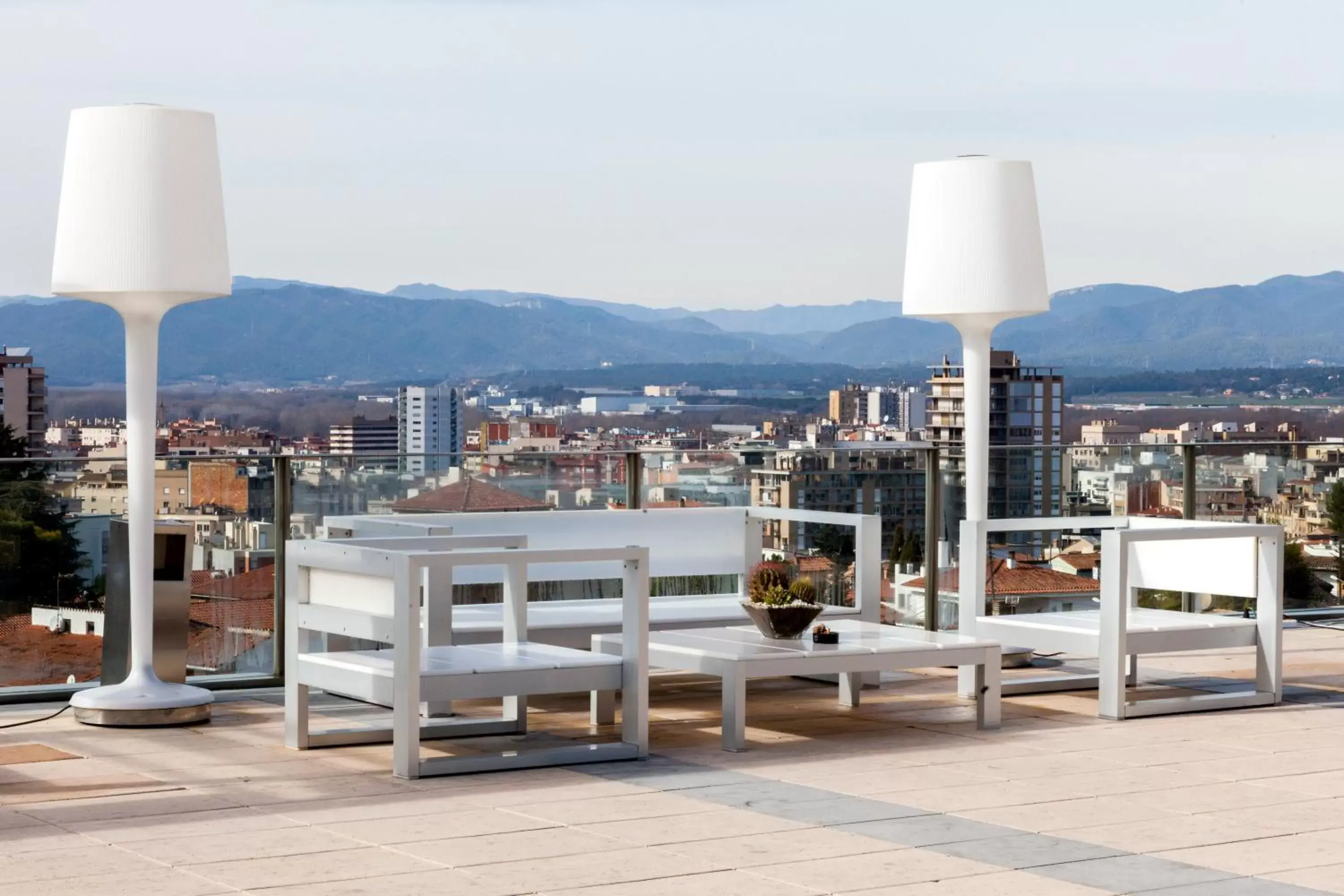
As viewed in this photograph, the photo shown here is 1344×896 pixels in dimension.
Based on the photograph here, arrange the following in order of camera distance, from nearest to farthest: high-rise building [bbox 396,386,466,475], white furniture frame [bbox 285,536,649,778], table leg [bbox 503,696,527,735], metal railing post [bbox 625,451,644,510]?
white furniture frame [bbox 285,536,649,778], table leg [bbox 503,696,527,735], metal railing post [bbox 625,451,644,510], high-rise building [bbox 396,386,466,475]

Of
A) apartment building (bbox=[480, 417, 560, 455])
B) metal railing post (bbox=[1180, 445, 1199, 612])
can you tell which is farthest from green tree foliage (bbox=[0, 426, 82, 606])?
metal railing post (bbox=[1180, 445, 1199, 612])

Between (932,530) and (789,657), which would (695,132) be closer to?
(932,530)

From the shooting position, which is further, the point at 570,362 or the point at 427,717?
the point at 570,362

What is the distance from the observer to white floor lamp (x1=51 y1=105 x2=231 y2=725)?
19.0ft

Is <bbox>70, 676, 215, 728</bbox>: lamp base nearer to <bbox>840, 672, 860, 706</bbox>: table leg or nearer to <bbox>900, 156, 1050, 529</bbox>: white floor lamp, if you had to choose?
<bbox>840, 672, 860, 706</bbox>: table leg

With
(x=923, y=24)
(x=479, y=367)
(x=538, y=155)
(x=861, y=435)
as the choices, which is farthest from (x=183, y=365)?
(x=538, y=155)

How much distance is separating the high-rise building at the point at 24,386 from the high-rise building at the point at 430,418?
279 inches

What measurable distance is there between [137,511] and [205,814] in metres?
1.91

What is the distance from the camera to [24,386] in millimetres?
35219

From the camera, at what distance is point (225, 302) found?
154 ft

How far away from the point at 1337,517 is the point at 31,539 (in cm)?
647

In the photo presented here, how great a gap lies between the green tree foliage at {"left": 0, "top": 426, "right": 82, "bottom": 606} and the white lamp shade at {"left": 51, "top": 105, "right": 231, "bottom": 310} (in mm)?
902

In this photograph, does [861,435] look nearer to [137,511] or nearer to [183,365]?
[183,365]

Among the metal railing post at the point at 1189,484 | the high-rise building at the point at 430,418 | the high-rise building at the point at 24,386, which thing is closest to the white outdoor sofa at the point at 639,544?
the metal railing post at the point at 1189,484
